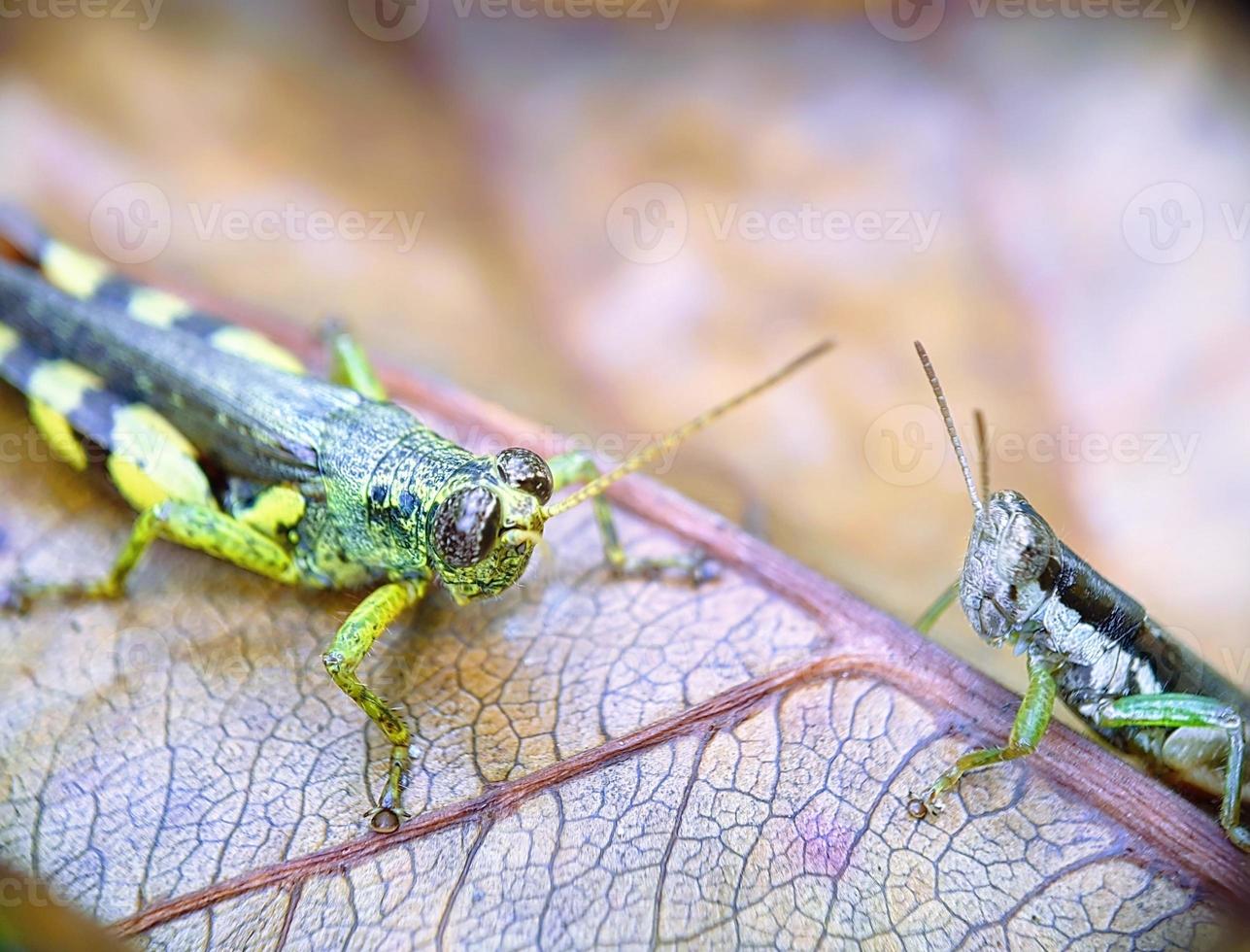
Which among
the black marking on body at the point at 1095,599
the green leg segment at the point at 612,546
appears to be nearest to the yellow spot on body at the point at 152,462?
the green leg segment at the point at 612,546

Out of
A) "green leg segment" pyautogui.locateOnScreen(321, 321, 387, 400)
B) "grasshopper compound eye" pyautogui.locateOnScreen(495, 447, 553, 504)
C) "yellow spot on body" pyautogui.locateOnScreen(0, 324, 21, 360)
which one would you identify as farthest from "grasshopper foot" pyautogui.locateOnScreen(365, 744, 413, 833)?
"yellow spot on body" pyautogui.locateOnScreen(0, 324, 21, 360)

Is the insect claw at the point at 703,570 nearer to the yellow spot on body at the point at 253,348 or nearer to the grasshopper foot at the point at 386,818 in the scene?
the grasshopper foot at the point at 386,818

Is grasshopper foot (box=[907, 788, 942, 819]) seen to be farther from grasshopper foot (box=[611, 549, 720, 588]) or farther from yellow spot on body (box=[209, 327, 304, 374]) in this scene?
yellow spot on body (box=[209, 327, 304, 374])

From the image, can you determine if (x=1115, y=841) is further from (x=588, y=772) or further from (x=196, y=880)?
(x=196, y=880)

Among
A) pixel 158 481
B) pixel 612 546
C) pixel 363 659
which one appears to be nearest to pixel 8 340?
pixel 158 481

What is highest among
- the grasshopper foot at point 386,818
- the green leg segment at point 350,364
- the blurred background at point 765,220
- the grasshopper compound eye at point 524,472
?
the blurred background at point 765,220

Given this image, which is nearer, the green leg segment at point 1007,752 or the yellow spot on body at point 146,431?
the green leg segment at point 1007,752
